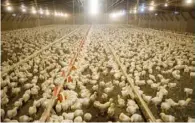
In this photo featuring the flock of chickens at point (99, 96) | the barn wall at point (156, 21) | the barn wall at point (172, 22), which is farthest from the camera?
the barn wall at point (156, 21)

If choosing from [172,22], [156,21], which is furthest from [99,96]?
[156,21]

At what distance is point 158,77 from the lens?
4.73 m

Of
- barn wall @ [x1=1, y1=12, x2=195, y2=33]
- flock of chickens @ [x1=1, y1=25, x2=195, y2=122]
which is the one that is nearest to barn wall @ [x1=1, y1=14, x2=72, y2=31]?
barn wall @ [x1=1, y1=12, x2=195, y2=33]

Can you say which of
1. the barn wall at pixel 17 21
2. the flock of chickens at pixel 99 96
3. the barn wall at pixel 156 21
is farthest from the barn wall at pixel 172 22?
the barn wall at pixel 17 21

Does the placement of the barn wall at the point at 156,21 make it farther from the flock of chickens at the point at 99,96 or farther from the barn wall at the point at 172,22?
the flock of chickens at the point at 99,96

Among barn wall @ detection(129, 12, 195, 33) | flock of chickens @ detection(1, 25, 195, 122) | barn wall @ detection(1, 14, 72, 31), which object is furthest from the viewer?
barn wall @ detection(1, 14, 72, 31)

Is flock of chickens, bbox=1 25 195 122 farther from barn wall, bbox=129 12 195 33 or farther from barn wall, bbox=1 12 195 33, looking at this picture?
barn wall, bbox=1 12 195 33

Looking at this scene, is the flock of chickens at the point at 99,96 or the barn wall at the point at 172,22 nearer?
the flock of chickens at the point at 99,96

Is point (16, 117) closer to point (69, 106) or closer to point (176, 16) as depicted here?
point (69, 106)

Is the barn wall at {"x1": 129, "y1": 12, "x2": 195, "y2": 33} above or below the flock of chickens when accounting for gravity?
above

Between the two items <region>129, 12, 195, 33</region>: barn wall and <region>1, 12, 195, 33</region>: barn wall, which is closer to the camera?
<region>129, 12, 195, 33</region>: barn wall

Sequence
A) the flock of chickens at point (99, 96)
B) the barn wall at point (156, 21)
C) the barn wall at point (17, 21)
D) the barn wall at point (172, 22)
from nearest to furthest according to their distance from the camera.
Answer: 1. the flock of chickens at point (99, 96)
2. the barn wall at point (172, 22)
3. the barn wall at point (156, 21)
4. the barn wall at point (17, 21)

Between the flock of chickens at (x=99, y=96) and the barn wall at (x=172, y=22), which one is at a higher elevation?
the barn wall at (x=172, y=22)

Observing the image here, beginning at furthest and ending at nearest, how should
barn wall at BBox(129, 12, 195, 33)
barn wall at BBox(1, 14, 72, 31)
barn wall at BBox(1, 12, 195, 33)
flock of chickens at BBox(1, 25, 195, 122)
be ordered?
barn wall at BBox(1, 14, 72, 31) < barn wall at BBox(1, 12, 195, 33) < barn wall at BBox(129, 12, 195, 33) < flock of chickens at BBox(1, 25, 195, 122)
